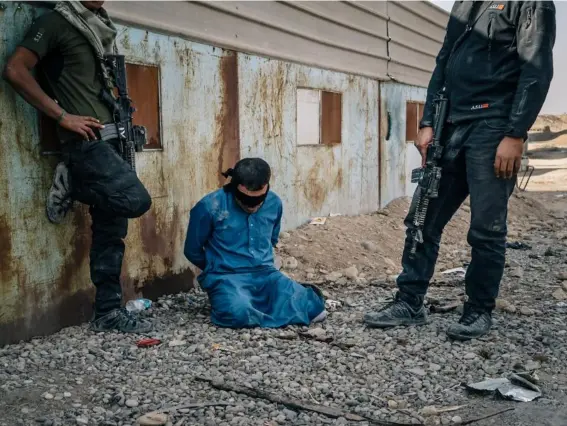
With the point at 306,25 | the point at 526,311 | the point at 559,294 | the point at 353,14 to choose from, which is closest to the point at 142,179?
the point at 526,311

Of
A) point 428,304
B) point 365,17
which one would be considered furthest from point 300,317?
point 365,17

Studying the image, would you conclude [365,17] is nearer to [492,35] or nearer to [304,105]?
[304,105]

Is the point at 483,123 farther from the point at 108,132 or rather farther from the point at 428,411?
the point at 108,132

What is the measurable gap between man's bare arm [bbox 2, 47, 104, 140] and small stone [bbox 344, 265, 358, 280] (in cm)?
291

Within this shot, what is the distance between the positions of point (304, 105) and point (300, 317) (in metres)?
3.13

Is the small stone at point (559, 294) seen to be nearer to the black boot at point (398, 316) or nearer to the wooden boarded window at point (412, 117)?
the black boot at point (398, 316)

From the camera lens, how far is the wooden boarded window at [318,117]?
654 centimetres

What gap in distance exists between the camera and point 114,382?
3061 millimetres

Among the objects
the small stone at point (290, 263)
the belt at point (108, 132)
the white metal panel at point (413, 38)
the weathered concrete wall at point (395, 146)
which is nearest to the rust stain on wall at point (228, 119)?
the small stone at point (290, 263)

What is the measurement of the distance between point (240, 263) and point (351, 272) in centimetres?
166

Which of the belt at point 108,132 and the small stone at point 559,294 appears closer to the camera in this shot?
the belt at point 108,132

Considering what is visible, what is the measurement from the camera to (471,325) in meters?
3.68

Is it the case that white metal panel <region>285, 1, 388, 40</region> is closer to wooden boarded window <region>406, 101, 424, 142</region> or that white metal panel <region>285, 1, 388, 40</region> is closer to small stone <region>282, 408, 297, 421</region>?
wooden boarded window <region>406, 101, 424, 142</region>

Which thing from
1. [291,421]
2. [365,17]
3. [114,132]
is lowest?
[291,421]
